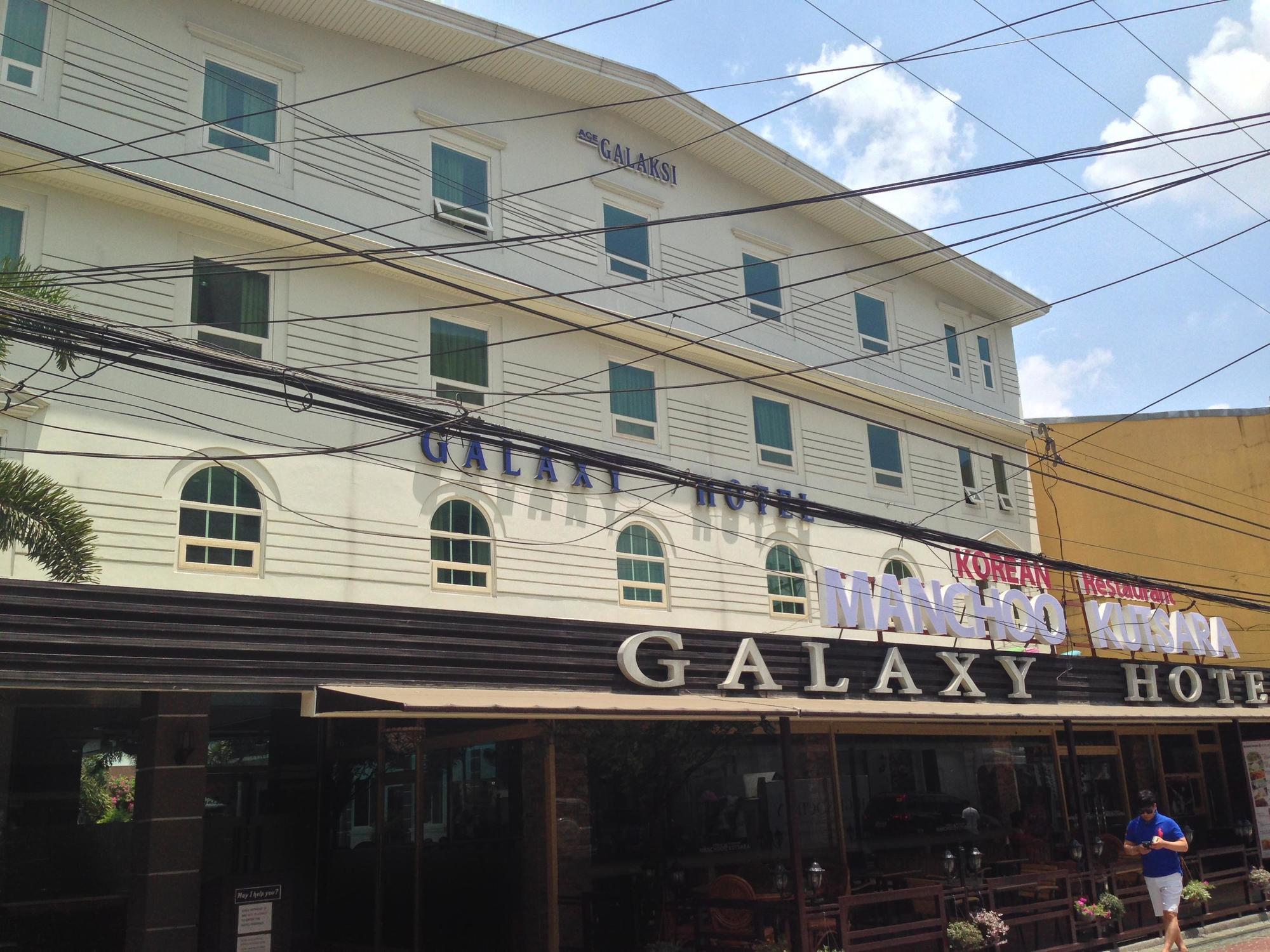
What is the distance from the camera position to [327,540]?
1706 cm

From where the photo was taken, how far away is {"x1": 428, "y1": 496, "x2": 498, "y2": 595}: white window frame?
1816 cm

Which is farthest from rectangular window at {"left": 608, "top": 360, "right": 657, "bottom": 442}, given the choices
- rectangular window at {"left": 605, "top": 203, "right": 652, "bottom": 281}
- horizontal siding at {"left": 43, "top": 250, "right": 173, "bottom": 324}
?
horizontal siding at {"left": 43, "top": 250, "right": 173, "bottom": 324}

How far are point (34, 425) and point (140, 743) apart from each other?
18.4 feet

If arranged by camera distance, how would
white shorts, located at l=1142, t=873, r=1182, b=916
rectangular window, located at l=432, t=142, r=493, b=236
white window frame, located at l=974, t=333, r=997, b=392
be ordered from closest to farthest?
1. white shorts, located at l=1142, t=873, r=1182, b=916
2. rectangular window, located at l=432, t=142, r=493, b=236
3. white window frame, located at l=974, t=333, r=997, b=392

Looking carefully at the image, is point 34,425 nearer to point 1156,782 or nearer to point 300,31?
point 300,31

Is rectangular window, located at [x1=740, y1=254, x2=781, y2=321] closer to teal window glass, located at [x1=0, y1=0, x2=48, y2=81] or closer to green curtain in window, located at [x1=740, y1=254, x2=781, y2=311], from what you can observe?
Result: green curtain in window, located at [x1=740, y1=254, x2=781, y2=311]

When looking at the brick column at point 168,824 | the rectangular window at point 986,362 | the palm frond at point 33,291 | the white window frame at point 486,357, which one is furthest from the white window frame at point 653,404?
the rectangular window at point 986,362

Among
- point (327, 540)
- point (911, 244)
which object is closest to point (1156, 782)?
point (911, 244)

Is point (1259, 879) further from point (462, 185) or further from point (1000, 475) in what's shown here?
point (462, 185)

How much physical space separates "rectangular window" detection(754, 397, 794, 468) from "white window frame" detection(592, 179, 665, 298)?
11.6 ft

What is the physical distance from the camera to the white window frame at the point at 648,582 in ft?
68.0

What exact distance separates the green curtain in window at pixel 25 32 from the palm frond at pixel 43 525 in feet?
20.1

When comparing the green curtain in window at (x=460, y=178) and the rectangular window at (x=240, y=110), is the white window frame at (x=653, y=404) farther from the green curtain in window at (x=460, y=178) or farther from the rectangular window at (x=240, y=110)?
the rectangular window at (x=240, y=110)

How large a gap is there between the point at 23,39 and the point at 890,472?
19.1 m
